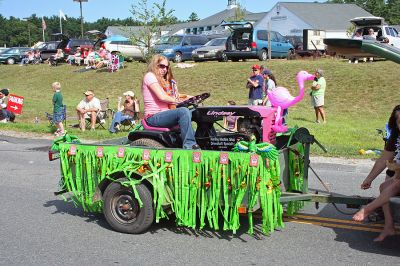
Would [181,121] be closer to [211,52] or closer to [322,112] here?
[322,112]

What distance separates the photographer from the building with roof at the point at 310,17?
6203cm

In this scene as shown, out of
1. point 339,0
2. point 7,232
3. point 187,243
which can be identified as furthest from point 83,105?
point 339,0

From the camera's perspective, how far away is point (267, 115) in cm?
605

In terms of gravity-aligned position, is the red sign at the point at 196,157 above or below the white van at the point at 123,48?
below

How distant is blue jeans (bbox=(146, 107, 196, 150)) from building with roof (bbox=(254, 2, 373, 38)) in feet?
189

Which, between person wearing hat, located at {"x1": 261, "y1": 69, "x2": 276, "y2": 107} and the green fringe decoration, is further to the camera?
person wearing hat, located at {"x1": 261, "y1": 69, "x2": 276, "y2": 107}

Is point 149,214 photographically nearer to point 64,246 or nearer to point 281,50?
point 64,246

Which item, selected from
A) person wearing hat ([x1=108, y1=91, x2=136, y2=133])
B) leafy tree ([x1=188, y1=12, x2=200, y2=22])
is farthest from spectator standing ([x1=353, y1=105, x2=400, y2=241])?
leafy tree ([x1=188, y1=12, x2=200, y2=22])

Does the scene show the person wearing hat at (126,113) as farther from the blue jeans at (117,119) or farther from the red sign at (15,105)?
the red sign at (15,105)

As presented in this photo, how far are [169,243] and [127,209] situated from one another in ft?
2.10

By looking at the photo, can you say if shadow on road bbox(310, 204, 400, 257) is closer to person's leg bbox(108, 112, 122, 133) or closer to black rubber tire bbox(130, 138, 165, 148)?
black rubber tire bbox(130, 138, 165, 148)

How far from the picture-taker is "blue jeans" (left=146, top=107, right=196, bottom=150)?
5.90 meters

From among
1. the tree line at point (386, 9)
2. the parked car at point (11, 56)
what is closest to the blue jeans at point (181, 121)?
the parked car at point (11, 56)

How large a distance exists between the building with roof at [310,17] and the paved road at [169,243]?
189 ft
